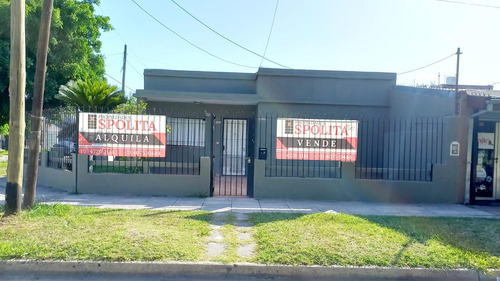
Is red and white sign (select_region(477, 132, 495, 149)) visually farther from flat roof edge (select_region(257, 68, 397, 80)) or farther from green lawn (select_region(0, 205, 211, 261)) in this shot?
green lawn (select_region(0, 205, 211, 261))

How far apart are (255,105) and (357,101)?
398cm

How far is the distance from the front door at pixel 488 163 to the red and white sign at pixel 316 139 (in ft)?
11.6

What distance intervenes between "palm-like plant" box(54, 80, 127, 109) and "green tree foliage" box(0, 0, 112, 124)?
4.39m

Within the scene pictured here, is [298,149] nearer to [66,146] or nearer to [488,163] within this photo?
[488,163]

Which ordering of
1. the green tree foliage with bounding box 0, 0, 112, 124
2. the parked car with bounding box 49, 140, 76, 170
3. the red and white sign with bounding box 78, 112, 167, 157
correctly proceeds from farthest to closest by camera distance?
the green tree foliage with bounding box 0, 0, 112, 124 → the parked car with bounding box 49, 140, 76, 170 → the red and white sign with bounding box 78, 112, 167, 157

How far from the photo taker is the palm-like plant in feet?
36.8

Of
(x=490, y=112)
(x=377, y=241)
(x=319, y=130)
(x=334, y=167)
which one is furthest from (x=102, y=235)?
(x=490, y=112)

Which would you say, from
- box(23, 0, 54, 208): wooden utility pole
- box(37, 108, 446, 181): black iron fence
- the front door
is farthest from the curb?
the front door

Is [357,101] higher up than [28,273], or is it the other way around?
[357,101]

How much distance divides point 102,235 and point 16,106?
299cm

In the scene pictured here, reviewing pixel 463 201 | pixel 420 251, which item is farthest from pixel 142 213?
pixel 463 201

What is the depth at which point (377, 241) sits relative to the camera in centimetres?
531

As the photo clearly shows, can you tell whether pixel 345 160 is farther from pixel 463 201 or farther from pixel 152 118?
pixel 152 118

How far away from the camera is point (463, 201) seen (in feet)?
29.1
